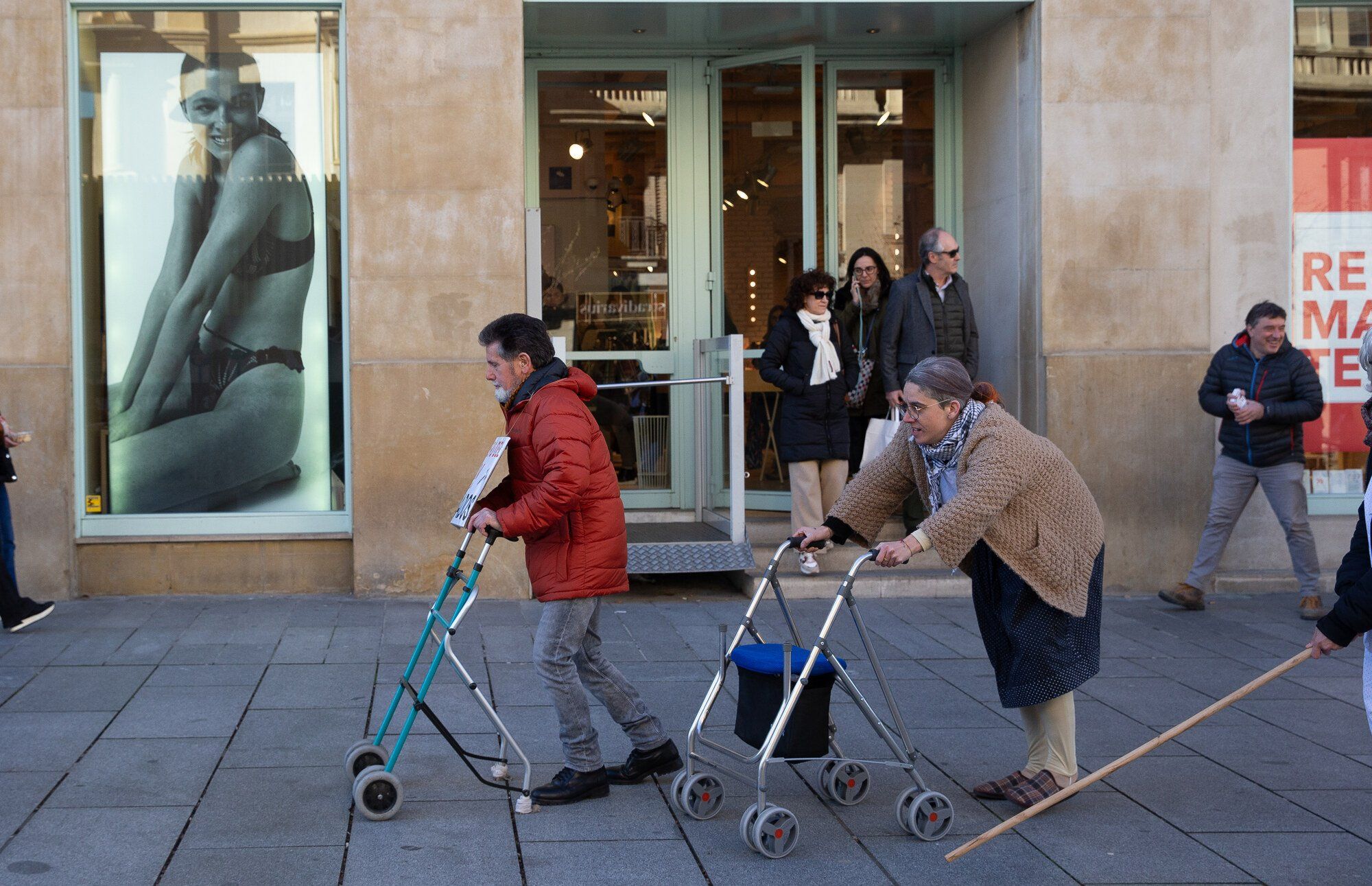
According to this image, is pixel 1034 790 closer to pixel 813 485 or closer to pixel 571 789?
pixel 571 789

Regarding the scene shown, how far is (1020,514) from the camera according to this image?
500 centimetres

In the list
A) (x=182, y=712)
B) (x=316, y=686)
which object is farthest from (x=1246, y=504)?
(x=182, y=712)

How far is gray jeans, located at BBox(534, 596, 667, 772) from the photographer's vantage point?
5.13 metres

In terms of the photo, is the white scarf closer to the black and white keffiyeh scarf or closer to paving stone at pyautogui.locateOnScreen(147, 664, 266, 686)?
paving stone at pyautogui.locateOnScreen(147, 664, 266, 686)

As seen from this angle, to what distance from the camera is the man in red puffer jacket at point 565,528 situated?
5055 millimetres

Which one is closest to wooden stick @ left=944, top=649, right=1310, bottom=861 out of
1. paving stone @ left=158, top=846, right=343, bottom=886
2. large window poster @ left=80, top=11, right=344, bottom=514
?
paving stone @ left=158, top=846, right=343, bottom=886

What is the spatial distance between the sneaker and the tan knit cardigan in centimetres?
530

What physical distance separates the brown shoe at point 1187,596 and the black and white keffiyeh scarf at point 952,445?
4.66 m

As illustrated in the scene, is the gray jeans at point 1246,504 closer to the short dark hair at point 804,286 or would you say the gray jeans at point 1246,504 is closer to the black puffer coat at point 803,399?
the black puffer coat at point 803,399

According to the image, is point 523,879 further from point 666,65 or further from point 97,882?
point 666,65

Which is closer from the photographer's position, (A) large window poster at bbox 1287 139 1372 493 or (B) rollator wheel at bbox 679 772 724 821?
(B) rollator wheel at bbox 679 772 724 821

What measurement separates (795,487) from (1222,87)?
4.15m

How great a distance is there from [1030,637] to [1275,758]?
1.59 m

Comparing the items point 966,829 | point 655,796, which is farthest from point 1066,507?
point 655,796
